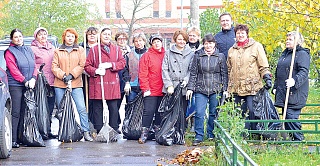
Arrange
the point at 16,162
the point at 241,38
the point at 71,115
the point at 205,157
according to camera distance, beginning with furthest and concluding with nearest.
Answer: the point at 71,115
the point at 241,38
the point at 16,162
the point at 205,157

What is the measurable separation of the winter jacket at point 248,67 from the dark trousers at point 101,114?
206cm

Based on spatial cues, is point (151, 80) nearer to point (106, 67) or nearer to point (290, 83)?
point (106, 67)

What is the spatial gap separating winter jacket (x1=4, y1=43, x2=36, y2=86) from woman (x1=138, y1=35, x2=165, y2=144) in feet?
5.55

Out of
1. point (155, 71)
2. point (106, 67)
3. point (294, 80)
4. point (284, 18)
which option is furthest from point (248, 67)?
point (284, 18)

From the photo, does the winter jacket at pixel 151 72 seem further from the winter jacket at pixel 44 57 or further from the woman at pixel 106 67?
the winter jacket at pixel 44 57

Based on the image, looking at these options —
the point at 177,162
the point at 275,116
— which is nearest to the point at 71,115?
the point at 177,162

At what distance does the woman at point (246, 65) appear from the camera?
968 centimetres

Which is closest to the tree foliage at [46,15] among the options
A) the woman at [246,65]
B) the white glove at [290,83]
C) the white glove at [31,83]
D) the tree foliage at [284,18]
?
the tree foliage at [284,18]

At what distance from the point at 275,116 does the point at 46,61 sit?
367 cm

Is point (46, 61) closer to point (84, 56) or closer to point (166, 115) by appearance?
point (84, 56)

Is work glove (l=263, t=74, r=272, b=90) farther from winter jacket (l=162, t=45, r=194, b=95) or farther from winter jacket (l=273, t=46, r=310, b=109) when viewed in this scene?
winter jacket (l=162, t=45, r=194, b=95)

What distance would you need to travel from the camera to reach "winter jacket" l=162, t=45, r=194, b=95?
10.1 metres

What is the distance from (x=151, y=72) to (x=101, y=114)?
1147 millimetres

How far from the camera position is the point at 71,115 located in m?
10.3
